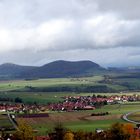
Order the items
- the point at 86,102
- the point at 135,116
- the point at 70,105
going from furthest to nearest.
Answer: the point at 86,102 → the point at 70,105 → the point at 135,116

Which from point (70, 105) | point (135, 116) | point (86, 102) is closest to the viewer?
point (135, 116)

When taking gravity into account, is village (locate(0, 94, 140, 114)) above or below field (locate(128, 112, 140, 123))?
above

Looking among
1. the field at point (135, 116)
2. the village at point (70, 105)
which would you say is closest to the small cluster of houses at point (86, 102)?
the village at point (70, 105)

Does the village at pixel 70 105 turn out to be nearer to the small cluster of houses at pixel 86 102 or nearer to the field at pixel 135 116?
the small cluster of houses at pixel 86 102

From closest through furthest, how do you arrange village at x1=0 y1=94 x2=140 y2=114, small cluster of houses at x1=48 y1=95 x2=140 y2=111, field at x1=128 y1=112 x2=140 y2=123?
field at x1=128 y1=112 x2=140 y2=123
village at x1=0 y1=94 x2=140 y2=114
small cluster of houses at x1=48 y1=95 x2=140 y2=111

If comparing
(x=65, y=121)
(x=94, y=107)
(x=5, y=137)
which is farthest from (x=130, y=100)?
(x=5, y=137)

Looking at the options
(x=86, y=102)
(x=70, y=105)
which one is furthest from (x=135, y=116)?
(x=86, y=102)

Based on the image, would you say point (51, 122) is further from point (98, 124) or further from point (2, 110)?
point (2, 110)

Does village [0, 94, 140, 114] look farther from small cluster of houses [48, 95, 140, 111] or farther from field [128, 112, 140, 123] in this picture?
field [128, 112, 140, 123]

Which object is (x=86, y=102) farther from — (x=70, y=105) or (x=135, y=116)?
(x=135, y=116)

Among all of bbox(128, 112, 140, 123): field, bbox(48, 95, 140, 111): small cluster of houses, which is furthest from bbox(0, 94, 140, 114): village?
bbox(128, 112, 140, 123): field

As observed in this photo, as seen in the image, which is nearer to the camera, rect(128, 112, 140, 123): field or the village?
rect(128, 112, 140, 123): field
